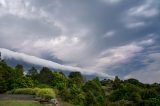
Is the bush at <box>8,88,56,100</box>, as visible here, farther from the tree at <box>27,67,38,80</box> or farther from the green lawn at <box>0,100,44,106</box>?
the tree at <box>27,67,38,80</box>

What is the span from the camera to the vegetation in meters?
57.4

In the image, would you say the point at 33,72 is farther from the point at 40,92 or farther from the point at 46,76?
the point at 40,92

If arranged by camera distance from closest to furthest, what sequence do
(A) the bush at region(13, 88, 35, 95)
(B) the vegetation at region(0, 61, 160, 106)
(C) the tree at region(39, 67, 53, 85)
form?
(A) the bush at region(13, 88, 35, 95)
(B) the vegetation at region(0, 61, 160, 106)
(C) the tree at region(39, 67, 53, 85)

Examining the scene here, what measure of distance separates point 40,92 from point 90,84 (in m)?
23.2

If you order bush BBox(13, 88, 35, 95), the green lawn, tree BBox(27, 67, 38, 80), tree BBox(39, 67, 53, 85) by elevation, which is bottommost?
the green lawn

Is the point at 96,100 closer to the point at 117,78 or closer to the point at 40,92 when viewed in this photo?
the point at 40,92

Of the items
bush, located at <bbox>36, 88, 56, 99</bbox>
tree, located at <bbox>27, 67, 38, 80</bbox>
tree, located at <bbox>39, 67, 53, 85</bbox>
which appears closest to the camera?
bush, located at <bbox>36, 88, 56, 99</bbox>

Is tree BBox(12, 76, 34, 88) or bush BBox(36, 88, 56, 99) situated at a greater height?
tree BBox(12, 76, 34, 88)

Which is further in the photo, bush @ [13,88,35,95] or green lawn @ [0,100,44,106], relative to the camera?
bush @ [13,88,35,95]

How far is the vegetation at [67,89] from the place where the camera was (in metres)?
57.4

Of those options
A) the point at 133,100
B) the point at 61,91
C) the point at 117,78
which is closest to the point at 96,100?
the point at 61,91

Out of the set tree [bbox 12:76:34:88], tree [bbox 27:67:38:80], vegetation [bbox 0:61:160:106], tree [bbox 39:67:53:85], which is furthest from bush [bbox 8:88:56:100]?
tree [bbox 27:67:38:80]

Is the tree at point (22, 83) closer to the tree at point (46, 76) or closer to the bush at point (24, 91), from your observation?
the bush at point (24, 91)

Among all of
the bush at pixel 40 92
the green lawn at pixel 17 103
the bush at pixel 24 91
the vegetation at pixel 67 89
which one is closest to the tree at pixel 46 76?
the vegetation at pixel 67 89
